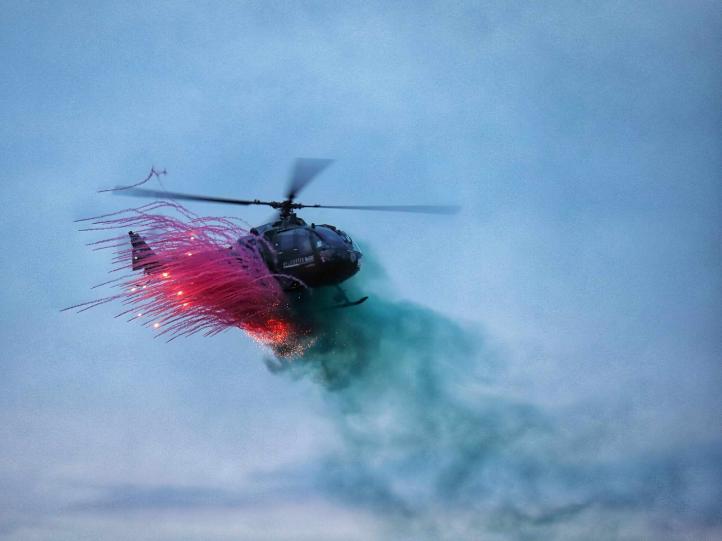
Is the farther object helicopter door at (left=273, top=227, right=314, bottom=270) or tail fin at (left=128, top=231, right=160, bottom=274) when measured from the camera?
tail fin at (left=128, top=231, right=160, bottom=274)

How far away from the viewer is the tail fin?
97.3 feet

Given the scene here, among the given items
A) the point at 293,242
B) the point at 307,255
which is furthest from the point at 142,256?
the point at 307,255

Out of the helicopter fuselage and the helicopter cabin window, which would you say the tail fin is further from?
the helicopter cabin window

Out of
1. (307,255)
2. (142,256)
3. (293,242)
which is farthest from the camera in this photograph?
(142,256)

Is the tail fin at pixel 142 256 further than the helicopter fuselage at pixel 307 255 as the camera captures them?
Yes

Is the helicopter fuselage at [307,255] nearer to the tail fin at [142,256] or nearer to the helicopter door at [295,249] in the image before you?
the helicopter door at [295,249]

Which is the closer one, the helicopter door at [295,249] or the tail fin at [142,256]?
the helicopter door at [295,249]

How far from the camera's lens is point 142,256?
31031 millimetres

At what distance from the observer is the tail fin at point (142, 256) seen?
2967cm

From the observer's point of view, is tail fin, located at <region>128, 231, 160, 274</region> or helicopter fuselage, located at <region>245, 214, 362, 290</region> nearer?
helicopter fuselage, located at <region>245, 214, 362, 290</region>

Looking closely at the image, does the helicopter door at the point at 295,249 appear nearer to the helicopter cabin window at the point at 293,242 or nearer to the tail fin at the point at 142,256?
the helicopter cabin window at the point at 293,242

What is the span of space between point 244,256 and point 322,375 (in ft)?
30.7

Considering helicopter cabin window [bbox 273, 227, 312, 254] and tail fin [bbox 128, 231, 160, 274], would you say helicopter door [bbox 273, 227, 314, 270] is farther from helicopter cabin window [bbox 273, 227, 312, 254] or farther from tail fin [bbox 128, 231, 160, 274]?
tail fin [bbox 128, 231, 160, 274]

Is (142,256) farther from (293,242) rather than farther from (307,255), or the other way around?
(307,255)
